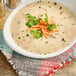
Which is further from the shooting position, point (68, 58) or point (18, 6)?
point (18, 6)

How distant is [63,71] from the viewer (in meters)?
3.29

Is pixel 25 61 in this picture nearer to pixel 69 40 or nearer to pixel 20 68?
pixel 20 68

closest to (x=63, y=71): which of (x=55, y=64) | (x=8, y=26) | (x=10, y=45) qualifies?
(x=55, y=64)

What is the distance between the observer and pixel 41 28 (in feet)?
11.5

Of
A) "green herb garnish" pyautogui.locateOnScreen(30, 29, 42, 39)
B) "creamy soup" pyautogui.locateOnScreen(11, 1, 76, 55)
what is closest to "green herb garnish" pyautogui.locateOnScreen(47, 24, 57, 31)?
"creamy soup" pyautogui.locateOnScreen(11, 1, 76, 55)

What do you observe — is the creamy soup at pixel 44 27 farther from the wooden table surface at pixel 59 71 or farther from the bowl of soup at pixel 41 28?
the wooden table surface at pixel 59 71

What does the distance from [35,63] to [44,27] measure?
536 mm

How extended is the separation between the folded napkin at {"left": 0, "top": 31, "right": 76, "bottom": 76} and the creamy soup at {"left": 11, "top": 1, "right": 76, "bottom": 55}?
117 millimetres

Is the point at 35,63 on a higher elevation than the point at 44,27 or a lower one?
lower

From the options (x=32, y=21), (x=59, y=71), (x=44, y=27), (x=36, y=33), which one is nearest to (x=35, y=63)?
(x=59, y=71)

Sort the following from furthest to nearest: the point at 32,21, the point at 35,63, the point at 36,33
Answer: the point at 32,21, the point at 36,33, the point at 35,63

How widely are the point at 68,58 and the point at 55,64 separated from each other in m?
0.20

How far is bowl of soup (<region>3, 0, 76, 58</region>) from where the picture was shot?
3.32 metres

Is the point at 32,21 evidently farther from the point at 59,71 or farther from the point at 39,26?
the point at 59,71
